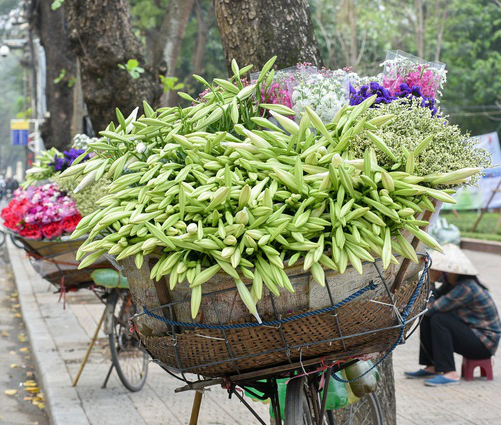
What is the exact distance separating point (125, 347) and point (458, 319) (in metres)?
2.90

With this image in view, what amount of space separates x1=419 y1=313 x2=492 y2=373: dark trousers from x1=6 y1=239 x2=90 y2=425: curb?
9.73 ft

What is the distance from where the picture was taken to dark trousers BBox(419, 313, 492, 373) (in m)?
6.51

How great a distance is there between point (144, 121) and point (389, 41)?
28.2 metres

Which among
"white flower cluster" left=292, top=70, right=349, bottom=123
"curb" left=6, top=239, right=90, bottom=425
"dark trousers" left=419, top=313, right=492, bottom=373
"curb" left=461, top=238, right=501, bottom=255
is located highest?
"white flower cluster" left=292, top=70, right=349, bottom=123

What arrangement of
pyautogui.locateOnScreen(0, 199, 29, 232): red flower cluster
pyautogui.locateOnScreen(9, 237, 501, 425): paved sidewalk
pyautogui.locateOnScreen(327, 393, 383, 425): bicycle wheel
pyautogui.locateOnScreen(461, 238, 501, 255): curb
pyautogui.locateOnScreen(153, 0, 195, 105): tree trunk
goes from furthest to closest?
1. pyautogui.locateOnScreen(461, 238, 501, 255): curb
2. pyautogui.locateOnScreen(153, 0, 195, 105): tree trunk
3. pyautogui.locateOnScreen(0, 199, 29, 232): red flower cluster
4. pyautogui.locateOnScreen(9, 237, 501, 425): paved sidewalk
5. pyautogui.locateOnScreen(327, 393, 383, 425): bicycle wheel

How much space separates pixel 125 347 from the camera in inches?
270

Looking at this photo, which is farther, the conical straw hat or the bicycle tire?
the conical straw hat

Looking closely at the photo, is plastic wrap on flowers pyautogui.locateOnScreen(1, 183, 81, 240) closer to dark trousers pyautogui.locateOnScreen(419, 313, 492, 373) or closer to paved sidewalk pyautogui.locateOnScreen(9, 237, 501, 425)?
paved sidewalk pyautogui.locateOnScreen(9, 237, 501, 425)

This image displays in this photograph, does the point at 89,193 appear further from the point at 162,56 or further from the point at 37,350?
the point at 162,56

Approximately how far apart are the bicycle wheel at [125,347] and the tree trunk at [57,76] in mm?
6699

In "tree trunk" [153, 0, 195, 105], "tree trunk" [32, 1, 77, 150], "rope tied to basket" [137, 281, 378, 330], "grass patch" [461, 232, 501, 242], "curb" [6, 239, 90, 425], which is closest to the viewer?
"rope tied to basket" [137, 281, 378, 330]

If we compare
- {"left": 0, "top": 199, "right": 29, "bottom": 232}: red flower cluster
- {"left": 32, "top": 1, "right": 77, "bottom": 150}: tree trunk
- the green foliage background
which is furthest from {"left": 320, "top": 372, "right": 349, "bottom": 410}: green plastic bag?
the green foliage background

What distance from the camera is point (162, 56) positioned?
40.7 ft

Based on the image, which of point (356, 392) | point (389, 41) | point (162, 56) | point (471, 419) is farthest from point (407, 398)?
point (389, 41)
